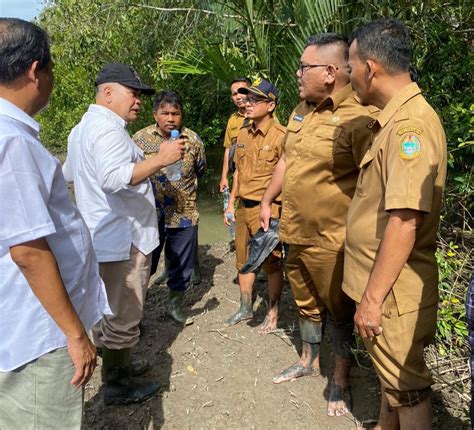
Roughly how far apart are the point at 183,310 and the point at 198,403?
4.29ft

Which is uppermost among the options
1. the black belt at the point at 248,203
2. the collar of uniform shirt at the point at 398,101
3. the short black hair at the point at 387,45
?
the short black hair at the point at 387,45

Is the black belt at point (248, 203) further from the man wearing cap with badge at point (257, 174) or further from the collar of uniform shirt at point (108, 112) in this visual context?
the collar of uniform shirt at point (108, 112)

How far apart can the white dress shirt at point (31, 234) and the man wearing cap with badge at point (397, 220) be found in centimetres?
110

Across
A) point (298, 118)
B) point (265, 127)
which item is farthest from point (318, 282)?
point (265, 127)

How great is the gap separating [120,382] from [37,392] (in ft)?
4.43

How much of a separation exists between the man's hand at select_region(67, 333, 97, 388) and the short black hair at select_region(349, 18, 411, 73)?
151cm

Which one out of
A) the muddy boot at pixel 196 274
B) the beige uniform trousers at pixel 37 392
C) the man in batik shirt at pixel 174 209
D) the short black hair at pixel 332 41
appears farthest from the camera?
the muddy boot at pixel 196 274

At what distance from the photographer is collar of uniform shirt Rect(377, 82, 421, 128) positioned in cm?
179

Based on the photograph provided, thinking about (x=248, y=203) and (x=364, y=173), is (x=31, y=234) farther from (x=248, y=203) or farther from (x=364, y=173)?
(x=248, y=203)

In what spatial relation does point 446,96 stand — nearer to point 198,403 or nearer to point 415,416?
point 415,416

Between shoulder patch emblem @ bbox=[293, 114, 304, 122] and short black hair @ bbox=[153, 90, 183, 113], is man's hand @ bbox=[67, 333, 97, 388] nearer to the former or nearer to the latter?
shoulder patch emblem @ bbox=[293, 114, 304, 122]

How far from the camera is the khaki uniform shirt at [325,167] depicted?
2375mm

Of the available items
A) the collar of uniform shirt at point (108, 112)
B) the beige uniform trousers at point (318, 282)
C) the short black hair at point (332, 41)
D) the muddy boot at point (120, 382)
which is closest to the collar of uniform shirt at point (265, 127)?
the short black hair at point (332, 41)

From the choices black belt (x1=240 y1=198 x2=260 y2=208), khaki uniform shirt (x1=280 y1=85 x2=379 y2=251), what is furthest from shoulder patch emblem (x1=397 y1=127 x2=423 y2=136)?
black belt (x1=240 y1=198 x2=260 y2=208)
